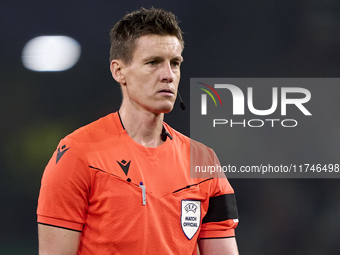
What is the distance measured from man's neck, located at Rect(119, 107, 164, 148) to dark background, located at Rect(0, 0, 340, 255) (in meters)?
0.70

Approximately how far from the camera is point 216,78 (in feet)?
7.88

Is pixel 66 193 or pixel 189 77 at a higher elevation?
pixel 189 77

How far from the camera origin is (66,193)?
1.43 meters

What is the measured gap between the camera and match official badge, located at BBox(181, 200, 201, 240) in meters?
1.56

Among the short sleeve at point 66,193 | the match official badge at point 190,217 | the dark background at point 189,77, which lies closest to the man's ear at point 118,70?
the short sleeve at point 66,193

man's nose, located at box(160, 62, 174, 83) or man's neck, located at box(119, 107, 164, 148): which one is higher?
man's nose, located at box(160, 62, 174, 83)

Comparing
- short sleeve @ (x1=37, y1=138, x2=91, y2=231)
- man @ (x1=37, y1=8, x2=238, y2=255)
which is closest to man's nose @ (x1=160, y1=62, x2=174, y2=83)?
man @ (x1=37, y1=8, x2=238, y2=255)

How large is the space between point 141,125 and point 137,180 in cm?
21

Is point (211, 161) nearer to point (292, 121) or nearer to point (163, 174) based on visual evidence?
point (163, 174)

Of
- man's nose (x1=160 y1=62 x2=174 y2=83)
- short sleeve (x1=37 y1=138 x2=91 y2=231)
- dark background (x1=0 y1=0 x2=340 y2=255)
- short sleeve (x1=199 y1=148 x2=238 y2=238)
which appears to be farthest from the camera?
dark background (x1=0 y1=0 x2=340 y2=255)

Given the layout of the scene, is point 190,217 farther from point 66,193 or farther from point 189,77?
point 189,77

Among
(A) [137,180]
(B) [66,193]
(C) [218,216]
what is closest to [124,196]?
(A) [137,180]

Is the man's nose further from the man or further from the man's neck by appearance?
the man's neck

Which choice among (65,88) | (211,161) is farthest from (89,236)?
(65,88)
